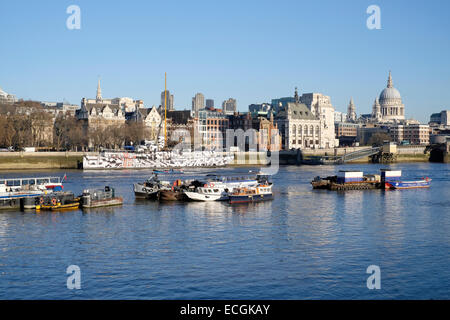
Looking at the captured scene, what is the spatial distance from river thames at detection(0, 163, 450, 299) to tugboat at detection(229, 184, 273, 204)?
268cm

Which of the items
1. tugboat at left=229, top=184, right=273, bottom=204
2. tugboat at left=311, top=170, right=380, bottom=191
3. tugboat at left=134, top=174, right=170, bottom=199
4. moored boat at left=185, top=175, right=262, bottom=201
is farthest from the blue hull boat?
tugboat at left=134, top=174, right=170, bottom=199

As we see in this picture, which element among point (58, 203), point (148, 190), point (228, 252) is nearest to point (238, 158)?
point (148, 190)

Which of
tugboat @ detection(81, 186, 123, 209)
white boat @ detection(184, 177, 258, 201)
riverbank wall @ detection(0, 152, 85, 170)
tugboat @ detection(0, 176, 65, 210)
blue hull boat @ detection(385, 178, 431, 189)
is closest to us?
tugboat @ detection(0, 176, 65, 210)

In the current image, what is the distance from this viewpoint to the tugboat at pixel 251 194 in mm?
64625

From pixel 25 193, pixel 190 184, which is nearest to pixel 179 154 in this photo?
pixel 190 184

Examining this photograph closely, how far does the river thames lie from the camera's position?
28812mm

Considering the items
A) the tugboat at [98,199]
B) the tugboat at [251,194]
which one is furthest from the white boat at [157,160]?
the tugboat at [251,194]

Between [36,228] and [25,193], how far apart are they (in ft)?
50.7

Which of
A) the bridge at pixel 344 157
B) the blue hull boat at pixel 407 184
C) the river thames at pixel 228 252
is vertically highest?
the bridge at pixel 344 157

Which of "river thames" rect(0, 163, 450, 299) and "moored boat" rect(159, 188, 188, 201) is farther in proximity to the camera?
"moored boat" rect(159, 188, 188, 201)

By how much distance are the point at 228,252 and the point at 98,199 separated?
27300mm

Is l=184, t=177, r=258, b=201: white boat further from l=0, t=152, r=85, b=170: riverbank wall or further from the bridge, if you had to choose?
the bridge

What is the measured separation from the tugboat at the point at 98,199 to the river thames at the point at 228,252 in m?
1.30

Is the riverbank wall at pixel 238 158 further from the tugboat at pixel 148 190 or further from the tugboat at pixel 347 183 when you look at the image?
the tugboat at pixel 347 183
